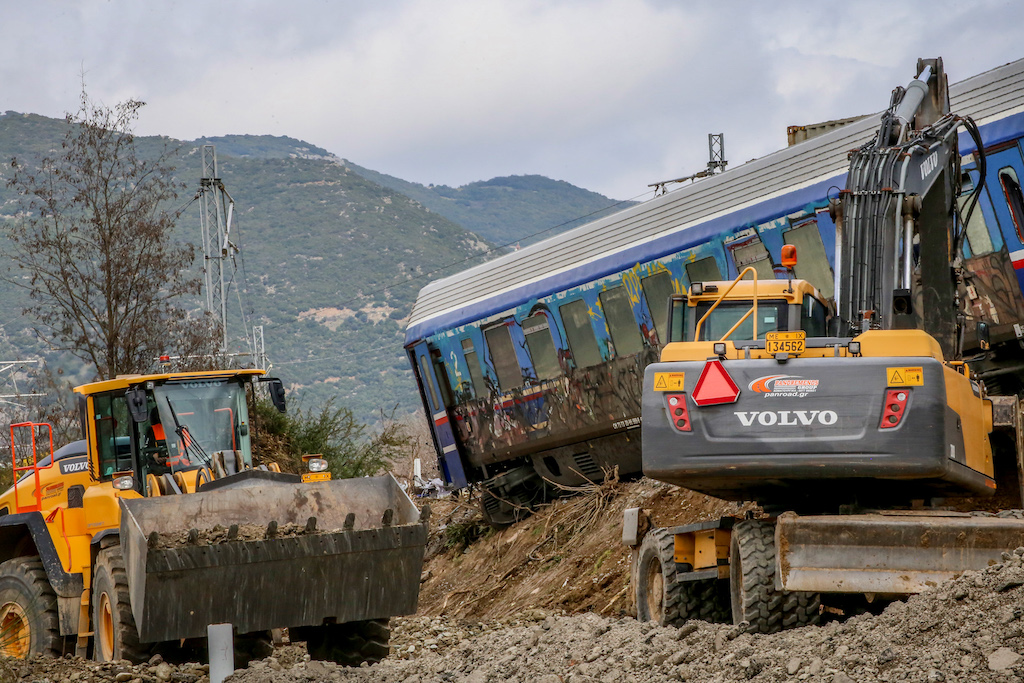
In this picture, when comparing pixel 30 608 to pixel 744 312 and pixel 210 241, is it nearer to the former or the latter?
pixel 744 312

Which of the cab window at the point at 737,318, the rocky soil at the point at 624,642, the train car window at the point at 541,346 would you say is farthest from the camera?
the train car window at the point at 541,346

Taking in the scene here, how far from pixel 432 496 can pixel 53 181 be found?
28.5 ft

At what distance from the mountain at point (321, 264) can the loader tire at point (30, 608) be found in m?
42.6

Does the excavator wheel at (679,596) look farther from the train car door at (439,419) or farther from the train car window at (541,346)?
the train car door at (439,419)

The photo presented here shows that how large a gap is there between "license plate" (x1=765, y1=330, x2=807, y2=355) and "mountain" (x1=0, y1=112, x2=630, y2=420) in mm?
47995

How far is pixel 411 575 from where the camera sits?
9.38 m

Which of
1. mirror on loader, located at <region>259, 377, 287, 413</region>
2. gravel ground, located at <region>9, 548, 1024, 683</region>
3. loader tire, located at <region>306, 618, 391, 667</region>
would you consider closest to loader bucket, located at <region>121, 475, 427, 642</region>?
gravel ground, located at <region>9, 548, 1024, 683</region>

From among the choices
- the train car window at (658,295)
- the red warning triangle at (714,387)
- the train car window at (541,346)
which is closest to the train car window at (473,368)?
the train car window at (541,346)

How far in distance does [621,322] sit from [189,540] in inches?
284

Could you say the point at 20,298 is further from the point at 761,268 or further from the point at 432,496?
the point at 761,268

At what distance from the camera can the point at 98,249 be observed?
2095cm

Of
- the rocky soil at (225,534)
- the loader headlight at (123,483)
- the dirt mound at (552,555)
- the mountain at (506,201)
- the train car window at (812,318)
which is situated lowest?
the dirt mound at (552,555)

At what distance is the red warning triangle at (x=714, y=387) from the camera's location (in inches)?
297

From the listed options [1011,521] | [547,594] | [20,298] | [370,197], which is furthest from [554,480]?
[370,197]
